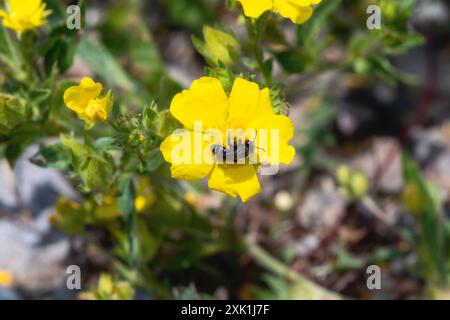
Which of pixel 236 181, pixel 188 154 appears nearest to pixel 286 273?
pixel 236 181

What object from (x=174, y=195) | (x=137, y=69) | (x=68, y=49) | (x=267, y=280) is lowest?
(x=267, y=280)

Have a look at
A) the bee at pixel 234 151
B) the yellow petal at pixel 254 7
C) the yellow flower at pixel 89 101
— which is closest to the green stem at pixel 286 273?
the bee at pixel 234 151

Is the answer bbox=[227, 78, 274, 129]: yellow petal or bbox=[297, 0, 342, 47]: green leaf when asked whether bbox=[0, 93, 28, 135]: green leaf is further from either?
bbox=[297, 0, 342, 47]: green leaf

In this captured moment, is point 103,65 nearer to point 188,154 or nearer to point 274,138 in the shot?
point 188,154
